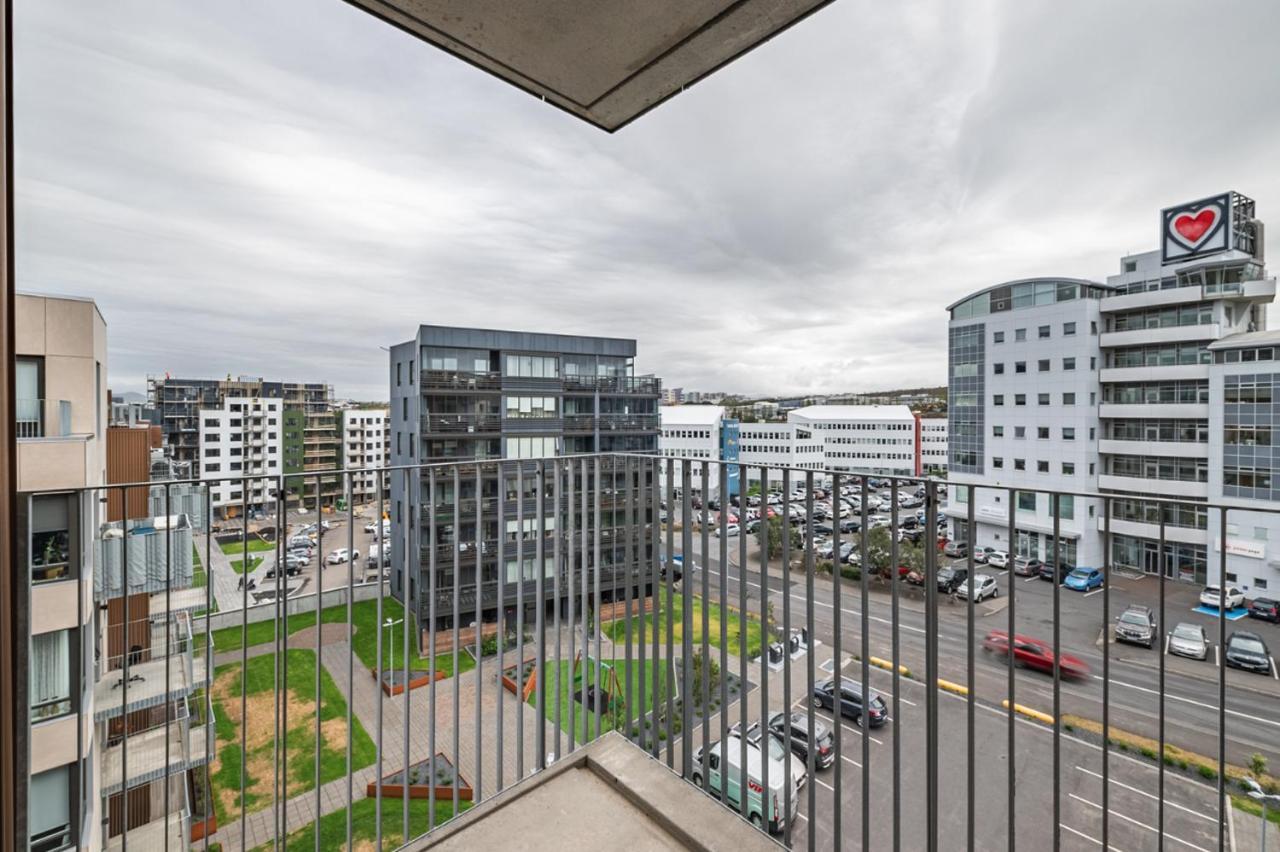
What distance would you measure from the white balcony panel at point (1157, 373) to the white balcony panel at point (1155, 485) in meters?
2.91

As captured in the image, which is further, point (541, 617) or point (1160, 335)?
point (1160, 335)

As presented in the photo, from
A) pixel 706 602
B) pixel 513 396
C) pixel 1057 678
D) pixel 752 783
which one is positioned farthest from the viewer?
pixel 513 396

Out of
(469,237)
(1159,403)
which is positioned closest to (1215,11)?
(469,237)

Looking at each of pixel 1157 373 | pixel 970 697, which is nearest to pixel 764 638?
pixel 970 697

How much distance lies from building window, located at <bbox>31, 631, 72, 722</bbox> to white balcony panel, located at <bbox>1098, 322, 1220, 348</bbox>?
21320mm

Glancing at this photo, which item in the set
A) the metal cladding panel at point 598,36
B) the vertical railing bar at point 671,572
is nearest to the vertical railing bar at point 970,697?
the vertical railing bar at point 671,572

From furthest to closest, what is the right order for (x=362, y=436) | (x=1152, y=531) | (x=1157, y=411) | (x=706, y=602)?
(x=362, y=436) → (x=1157, y=411) → (x=706, y=602) → (x=1152, y=531)

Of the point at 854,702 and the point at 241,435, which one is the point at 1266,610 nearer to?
the point at 854,702

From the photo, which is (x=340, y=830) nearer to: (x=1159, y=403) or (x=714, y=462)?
(x=714, y=462)

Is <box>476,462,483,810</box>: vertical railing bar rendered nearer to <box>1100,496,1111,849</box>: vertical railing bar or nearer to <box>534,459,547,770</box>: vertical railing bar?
<box>534,459,547,770</box>: vertical railing bar

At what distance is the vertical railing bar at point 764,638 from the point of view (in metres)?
1.49

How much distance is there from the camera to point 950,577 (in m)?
1.22

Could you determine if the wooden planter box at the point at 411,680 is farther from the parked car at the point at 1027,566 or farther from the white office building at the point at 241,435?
the white office building at the point at 241,435

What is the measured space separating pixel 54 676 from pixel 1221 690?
309 cm
